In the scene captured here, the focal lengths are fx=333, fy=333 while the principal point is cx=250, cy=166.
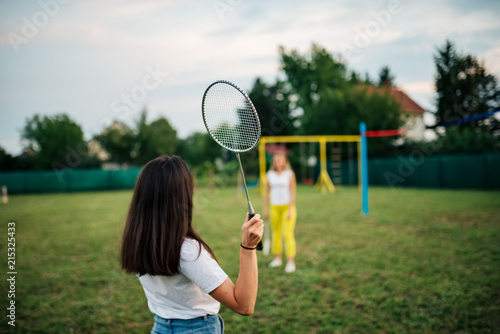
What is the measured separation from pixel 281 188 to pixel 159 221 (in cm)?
448

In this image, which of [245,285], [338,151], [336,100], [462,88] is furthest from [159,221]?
[462,88]

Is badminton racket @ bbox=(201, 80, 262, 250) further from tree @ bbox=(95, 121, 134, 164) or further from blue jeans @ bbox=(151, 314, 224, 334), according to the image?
tree @ bbox=(95, 121, 134, 164)

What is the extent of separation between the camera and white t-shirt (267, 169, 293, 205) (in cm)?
596

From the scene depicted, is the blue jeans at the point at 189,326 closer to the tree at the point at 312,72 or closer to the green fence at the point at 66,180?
the green fence at the point at 66,180

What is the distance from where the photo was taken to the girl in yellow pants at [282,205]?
19.2ft

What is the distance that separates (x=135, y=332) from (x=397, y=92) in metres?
34.3

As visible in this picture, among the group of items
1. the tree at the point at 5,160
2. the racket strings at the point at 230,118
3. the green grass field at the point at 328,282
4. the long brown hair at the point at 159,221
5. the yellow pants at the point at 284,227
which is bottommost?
the green grass field at the point at 328,282

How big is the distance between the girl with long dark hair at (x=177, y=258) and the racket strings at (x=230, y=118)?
374mm

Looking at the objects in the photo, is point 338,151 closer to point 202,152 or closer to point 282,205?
point 282,205

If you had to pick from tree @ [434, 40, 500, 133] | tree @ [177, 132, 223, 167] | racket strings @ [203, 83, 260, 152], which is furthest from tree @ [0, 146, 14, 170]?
tree @ [434, 40, 500, 133]

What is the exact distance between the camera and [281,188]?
236 inches

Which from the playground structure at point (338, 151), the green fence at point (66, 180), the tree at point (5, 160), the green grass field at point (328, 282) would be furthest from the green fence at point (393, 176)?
the tree at point (5, 160)

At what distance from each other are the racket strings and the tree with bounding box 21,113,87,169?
42.4 meters

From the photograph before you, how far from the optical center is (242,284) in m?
1.51
